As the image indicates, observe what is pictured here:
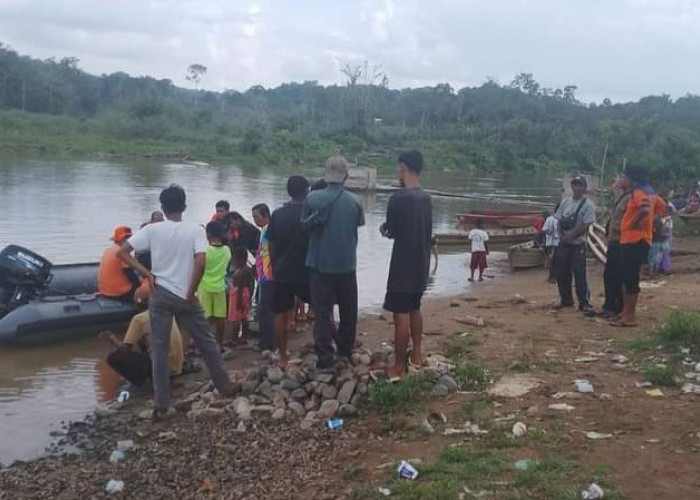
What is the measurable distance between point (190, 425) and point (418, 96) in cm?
11177

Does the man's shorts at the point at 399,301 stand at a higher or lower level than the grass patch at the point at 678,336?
higher

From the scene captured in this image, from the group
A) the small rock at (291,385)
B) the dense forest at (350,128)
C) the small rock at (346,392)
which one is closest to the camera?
the small rock at (346,392)

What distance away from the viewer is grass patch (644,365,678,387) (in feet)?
21.1

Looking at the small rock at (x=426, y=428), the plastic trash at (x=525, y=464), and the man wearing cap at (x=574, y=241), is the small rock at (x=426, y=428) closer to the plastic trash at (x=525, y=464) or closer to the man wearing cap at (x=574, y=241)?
the plastic trash at (x=525, y=464)

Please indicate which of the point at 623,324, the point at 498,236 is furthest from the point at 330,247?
the point at 498,236

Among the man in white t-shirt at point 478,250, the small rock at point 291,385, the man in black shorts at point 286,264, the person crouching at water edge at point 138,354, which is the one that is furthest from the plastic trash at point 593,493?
the man in white t-shirt at point 478,250

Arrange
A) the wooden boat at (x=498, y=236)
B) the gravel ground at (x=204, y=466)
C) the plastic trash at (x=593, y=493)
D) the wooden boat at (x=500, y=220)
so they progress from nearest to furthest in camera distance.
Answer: the plastic trash at (x=593, y=493) → the gravel ground at (x=204, y=466) → the wooden boat at (x=498, y=236) → the wooden boat at (x=500, y=220)

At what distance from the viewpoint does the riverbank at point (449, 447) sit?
460 cm

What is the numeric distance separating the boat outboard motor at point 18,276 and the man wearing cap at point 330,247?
16.5 ft

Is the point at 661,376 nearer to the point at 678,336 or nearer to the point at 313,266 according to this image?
the point at 678,336

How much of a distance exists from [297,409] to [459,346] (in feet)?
7.64

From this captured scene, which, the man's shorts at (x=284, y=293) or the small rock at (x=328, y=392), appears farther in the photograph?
the man's shorts at (x=284, y=293)

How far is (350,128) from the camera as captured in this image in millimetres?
81438

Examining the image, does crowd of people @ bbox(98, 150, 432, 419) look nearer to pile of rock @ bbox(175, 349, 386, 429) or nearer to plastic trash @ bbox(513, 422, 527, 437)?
pile of rock @ bbox(175, 349, 386, 429)
